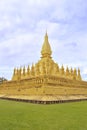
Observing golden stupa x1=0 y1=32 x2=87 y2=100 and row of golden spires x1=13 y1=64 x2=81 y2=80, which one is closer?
golden stupa x1=0 y1=32 x2=87 y2=100

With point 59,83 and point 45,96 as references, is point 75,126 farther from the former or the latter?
point 59,83

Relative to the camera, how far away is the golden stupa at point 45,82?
81.1 ft

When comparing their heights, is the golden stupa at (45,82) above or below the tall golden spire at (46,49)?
below

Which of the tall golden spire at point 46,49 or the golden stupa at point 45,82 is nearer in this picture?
the golden stupa at point 45,82

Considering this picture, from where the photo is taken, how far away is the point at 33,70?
1320 inches

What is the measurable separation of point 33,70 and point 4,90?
5541mm

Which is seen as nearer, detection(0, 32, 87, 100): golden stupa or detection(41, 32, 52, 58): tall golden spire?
detection(0, 32, 87, 100): golden stupa

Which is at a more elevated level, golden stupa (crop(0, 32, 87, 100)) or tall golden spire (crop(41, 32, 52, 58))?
tall golden spire (crop(41, 32, 52, 58))

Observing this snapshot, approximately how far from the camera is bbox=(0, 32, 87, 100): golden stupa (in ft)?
81.1

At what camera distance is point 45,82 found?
24.3 m

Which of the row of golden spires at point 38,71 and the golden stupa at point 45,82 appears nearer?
the golden stupa at point 45,82

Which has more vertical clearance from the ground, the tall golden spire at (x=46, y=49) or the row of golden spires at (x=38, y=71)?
the tall golden spire at (x=46, y=49)

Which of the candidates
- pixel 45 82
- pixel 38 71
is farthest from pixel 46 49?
pixel 45 82

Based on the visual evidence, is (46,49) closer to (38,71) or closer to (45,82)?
(38,71)
